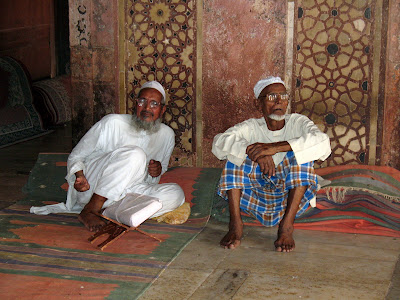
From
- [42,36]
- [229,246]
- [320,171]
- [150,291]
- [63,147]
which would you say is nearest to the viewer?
[150,291]

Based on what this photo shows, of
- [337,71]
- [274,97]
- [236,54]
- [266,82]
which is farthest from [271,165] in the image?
[236,54]

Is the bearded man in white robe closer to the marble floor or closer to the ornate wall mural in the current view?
the marble floor

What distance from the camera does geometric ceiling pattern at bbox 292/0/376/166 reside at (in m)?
5.92

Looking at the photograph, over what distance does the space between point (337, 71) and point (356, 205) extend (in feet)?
5.09

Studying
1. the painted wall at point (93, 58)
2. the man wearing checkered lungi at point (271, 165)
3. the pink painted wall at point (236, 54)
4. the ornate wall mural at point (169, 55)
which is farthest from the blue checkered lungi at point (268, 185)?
the painted wall at point (93, 58)

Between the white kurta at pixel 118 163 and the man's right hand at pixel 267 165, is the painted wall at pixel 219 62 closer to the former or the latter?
the white kurta at pixel 118 163

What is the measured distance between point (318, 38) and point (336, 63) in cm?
30

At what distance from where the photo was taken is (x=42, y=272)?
3.83 m

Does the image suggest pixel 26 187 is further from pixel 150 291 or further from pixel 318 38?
pixel 318 38

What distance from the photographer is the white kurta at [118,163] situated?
475 cm

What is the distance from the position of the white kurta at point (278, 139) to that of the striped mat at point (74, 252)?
0.71m

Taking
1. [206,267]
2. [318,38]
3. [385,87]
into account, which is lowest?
[206,267]

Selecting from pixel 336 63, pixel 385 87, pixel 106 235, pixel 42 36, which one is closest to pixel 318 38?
pixel 336 63

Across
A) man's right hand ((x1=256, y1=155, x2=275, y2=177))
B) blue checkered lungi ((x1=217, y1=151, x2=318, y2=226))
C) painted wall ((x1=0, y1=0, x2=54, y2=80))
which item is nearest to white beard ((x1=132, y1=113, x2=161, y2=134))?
blue checkered lungi ((x1=217, y1=151, x2=318, y2=226))
